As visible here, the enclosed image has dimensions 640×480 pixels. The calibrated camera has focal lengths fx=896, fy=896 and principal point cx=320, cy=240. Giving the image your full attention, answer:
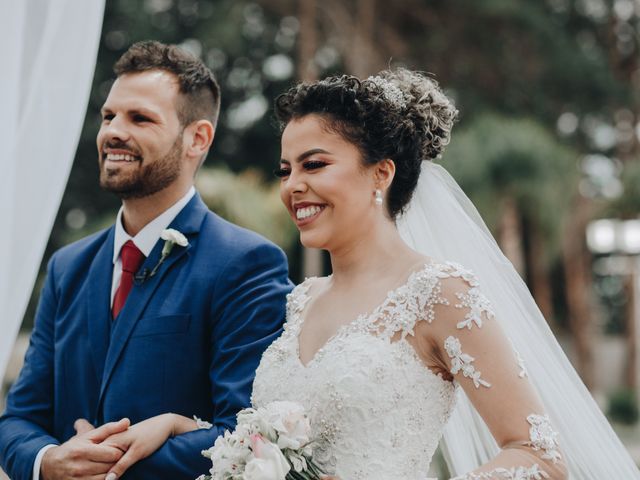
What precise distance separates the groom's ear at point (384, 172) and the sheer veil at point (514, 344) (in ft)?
0.69

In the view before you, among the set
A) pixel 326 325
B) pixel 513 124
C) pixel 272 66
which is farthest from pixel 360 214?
pixel 272 66

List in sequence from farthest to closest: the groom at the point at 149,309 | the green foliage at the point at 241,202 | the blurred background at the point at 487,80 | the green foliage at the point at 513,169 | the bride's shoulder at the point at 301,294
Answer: the blurred background at the point at 487,80 → the green foliage at the point at 513,169 → the green foliage at the point at 241,202 → the bride's shoulder at the point at 301,294 → the groom at the point at 149,309

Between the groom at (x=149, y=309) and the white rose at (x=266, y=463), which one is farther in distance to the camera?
the groom at (x=149, y=309)

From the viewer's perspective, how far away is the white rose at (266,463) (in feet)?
7.36

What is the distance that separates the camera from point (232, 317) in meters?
2.89

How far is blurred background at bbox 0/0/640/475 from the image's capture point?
14.4 metres

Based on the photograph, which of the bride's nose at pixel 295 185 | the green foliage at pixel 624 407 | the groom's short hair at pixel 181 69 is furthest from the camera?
the green foliage at pixel 624 407

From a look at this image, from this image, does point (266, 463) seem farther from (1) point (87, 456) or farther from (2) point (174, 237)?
(2) point (174, 237)

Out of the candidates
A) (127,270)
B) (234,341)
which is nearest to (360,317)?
(234,341)

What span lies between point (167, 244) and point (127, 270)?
7.2 inches

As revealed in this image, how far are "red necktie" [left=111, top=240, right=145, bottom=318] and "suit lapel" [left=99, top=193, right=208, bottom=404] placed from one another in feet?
0.15

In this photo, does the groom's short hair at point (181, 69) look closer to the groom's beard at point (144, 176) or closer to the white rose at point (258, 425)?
the groom's beard at point (144, 176)

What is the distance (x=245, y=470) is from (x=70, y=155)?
104cm

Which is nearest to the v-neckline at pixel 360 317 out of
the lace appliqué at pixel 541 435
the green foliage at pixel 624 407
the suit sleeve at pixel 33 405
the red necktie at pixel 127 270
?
the lace appliqué at pixel 541 435
